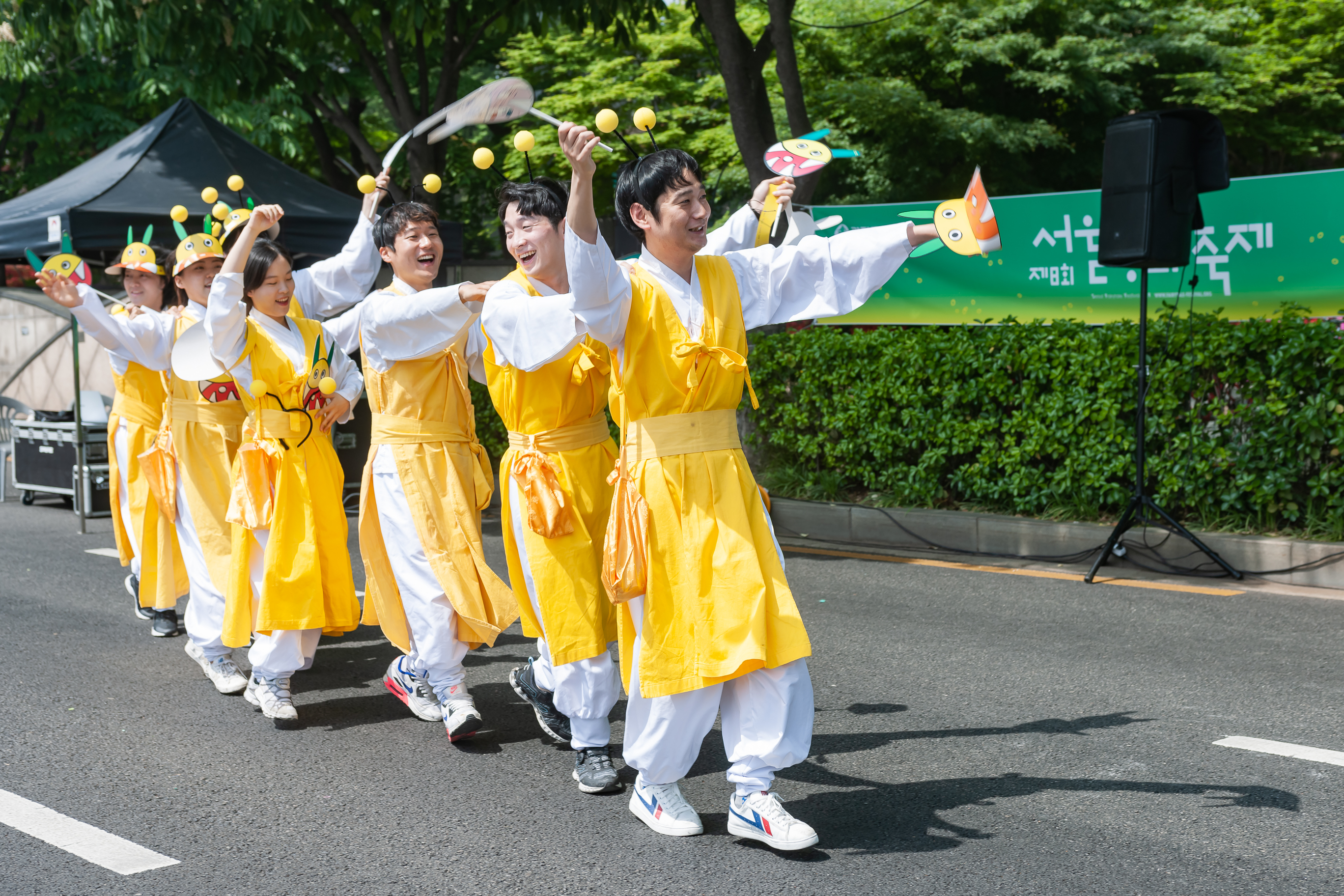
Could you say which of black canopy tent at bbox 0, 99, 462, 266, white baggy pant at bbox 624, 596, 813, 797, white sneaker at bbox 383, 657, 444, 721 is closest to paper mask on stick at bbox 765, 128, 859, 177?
white baggy pant at bbox 624, 596, 813, 797

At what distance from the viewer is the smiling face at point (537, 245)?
377 centimetres

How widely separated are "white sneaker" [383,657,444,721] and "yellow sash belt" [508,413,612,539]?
1.06 meters

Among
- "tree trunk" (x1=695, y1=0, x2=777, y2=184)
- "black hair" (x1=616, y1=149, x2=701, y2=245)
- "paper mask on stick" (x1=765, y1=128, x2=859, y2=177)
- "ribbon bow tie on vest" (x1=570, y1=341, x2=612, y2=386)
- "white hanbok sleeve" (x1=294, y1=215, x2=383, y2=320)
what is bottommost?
"ribbon bow tie on vest" (x1=570, y1=341, x2=612, y2=386)

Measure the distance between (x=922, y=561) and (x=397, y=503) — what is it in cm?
385

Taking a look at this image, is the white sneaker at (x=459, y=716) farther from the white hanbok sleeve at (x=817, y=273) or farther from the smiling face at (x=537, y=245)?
the white hanbok sleeve at (x=817, y=273)

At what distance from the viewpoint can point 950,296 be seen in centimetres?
899

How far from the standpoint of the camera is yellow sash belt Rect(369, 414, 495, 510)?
4.33 m

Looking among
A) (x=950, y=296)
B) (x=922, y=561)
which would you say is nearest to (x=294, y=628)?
(x=922, y=561)

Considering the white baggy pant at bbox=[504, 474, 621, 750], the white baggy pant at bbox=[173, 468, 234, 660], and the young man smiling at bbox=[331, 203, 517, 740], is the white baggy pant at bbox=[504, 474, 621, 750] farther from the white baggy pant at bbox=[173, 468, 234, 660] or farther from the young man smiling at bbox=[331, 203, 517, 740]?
the white baggy pant at bbox=[173, 468, 234, 660]

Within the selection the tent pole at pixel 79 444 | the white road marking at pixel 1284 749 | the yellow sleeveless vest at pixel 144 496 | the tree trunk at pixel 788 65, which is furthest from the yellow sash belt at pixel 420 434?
the tent pole at pixel 79 444

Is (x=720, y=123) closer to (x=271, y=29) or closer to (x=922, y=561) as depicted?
(x=271, y=29)

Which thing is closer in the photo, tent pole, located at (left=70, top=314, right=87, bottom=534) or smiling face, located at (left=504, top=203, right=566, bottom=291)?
smiling face, located at (left=504, top=203, right=566, bottom=291)

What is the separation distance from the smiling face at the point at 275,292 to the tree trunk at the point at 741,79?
4.94m

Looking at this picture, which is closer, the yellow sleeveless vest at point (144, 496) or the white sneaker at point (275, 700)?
the white sneaker at point (275, 700)
